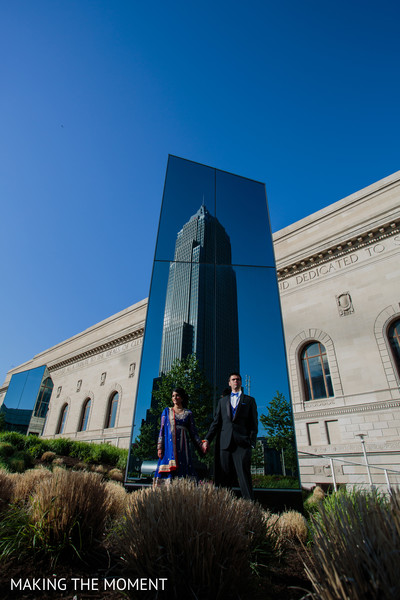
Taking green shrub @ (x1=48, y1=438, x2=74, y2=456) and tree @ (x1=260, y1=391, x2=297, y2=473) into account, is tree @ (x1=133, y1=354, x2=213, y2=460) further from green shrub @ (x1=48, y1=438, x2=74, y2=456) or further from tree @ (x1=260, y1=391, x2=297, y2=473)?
green shrub @ (x1=48, y1=438, x2=74, y2=456)

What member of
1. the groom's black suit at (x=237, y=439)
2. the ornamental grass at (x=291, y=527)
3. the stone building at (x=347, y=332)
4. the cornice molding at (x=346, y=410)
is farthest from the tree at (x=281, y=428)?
the cornice molding at (x=346, y=410)

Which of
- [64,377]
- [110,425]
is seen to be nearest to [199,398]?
[110,425]

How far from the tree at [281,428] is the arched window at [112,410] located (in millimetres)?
21446

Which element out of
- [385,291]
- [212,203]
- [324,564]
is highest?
[385,291]

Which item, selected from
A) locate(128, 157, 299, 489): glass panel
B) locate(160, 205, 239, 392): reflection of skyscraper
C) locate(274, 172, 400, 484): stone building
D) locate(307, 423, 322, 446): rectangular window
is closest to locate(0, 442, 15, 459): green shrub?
locate(128, 157, 299, 489): glass panel

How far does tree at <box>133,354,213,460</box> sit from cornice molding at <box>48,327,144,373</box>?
739 inches

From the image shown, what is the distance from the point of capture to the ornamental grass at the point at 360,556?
4.06 ft

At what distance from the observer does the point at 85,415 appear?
27562mm

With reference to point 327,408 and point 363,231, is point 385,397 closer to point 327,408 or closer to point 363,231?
point 327,408

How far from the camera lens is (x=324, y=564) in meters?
1.44

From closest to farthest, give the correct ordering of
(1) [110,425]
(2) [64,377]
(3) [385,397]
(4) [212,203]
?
(4) [212,203] → (3) [385,397] → (1) [110,425] → (2) [64,377]

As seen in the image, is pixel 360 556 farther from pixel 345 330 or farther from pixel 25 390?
pixel 25 390

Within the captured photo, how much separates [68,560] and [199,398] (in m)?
3.83

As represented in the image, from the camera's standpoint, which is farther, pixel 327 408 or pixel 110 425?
pixel 110 425
